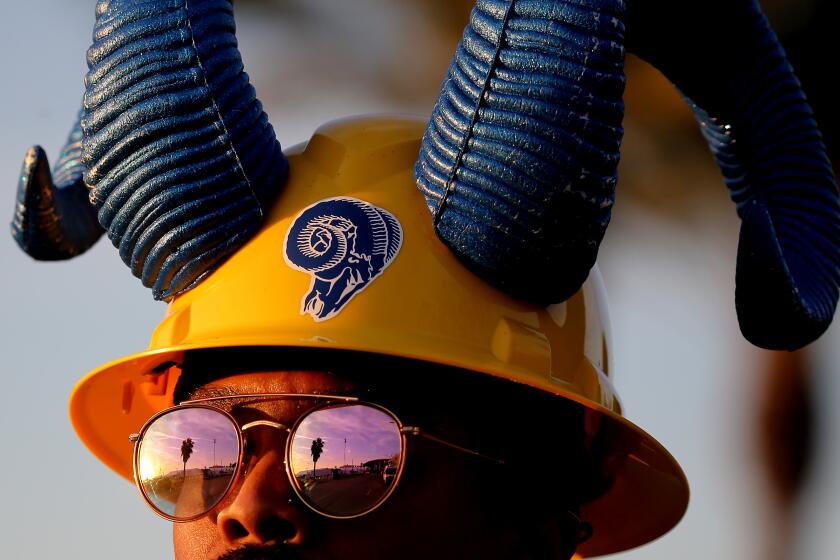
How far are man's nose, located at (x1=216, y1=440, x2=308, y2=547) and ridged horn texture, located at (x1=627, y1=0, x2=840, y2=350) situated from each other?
50.6 inches

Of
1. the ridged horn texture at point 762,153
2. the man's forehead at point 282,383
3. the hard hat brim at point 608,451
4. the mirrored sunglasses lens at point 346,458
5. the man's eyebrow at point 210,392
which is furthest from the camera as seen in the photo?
the hard hat brim at point 608,451

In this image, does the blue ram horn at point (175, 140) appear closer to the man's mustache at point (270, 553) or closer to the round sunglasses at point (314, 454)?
the round sunglasses at point (314, 454)

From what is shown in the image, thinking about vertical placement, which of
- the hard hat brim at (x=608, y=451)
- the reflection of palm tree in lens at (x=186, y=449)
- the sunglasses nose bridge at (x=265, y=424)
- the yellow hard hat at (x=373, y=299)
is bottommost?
the hard hat brim at (x=608, y=451)

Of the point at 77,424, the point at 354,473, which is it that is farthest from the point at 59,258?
the point at 354,473

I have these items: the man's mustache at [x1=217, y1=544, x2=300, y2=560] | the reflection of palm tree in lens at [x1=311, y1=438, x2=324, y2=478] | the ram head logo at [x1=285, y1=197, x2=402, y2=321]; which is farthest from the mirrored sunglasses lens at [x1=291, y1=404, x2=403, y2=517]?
the ram head logo at [x1=285, y1=197, x2=402, y2=321]

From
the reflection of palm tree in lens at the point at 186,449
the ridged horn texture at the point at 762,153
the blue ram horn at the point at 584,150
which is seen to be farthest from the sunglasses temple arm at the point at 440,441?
the ridged horn texture at the point at 762,153

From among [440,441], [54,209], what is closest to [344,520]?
[440,441]

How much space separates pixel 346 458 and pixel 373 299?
0.37 meters

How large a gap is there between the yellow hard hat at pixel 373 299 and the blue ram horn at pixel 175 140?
90 mm

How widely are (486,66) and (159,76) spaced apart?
0.79m

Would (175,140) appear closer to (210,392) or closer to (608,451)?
(210,392)

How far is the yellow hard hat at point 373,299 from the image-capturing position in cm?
305

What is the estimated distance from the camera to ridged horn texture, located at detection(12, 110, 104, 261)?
3.60 metres

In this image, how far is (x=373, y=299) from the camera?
10.1 ft
